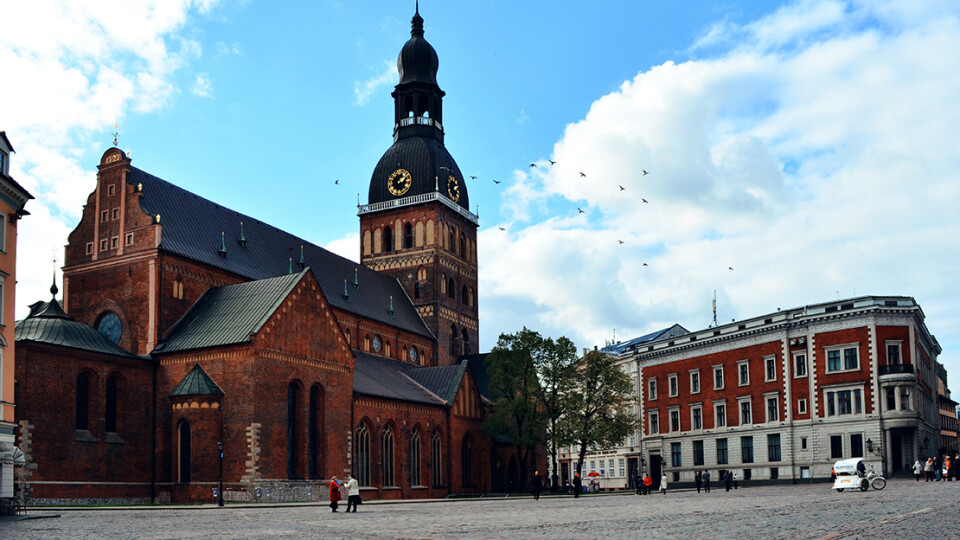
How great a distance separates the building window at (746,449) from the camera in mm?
70812

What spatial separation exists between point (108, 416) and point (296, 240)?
81.1 ft

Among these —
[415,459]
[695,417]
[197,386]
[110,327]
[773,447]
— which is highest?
[110,327]

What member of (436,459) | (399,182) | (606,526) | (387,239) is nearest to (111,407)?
(436,459)

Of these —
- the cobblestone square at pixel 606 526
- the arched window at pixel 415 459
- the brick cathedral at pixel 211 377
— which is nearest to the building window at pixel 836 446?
the brick cathedral at pixel 211 377

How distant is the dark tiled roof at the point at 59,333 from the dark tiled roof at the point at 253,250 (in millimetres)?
6555

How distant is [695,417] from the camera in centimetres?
7594

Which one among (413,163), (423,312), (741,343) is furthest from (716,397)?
(413,163)

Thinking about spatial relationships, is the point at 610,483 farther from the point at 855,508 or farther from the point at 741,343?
the point at 855,508

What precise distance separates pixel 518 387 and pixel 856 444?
2418cm

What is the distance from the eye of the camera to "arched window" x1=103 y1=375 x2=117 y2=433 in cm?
4902

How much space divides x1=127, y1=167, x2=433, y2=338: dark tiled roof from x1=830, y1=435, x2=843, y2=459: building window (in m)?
33.8

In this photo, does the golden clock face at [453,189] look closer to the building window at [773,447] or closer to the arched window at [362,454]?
the arched window at [362,454]

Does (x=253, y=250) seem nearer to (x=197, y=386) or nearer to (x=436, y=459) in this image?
(x=197, y=386)

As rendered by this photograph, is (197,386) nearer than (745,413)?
→ Yes
